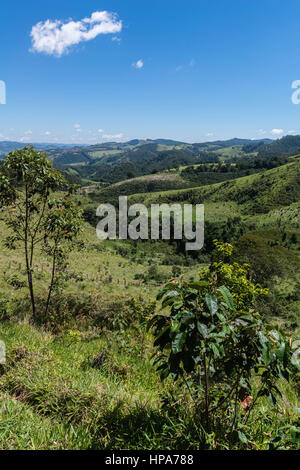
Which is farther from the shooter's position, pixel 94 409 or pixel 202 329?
pixel 94 409

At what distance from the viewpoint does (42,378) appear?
132 inches

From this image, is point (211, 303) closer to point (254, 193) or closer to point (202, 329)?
point (202, 329)

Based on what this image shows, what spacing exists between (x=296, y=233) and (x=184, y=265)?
83.0 ft

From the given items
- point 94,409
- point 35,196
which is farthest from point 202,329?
point 35,196

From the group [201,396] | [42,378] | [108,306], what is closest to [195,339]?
[201,396]

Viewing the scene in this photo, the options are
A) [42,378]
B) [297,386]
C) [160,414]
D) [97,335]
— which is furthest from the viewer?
[97,335]

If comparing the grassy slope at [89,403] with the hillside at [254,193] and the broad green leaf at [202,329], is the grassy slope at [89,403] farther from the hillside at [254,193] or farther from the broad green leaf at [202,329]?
the hillside at [254,193]

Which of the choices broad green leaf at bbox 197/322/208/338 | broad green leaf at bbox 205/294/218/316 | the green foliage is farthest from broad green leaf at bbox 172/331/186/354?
the green foliage

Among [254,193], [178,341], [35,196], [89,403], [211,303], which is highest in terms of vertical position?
[254,193]

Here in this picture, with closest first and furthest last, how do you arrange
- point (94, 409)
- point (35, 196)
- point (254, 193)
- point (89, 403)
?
point (94, 409) < point (89, 403) < point (35, 196) < point (254, 193)

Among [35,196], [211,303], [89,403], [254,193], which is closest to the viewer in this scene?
[211,303]

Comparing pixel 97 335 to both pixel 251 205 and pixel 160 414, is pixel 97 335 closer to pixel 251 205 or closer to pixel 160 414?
pixel 160 414

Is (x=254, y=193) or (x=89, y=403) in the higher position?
(x=254, y=193)
